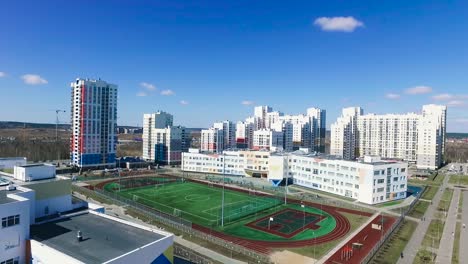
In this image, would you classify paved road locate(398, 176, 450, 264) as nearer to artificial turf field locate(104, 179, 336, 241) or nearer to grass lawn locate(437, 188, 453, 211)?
grass lawn locate(437, 188, 453, 211)

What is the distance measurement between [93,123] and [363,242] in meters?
66.9

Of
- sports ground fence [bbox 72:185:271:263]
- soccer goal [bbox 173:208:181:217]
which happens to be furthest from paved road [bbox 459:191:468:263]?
soccer goal [bbox 173:208:181:217]

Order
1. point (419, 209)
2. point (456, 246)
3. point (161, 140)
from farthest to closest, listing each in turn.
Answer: point (161, 140), point (419, 209), point (456, 246)

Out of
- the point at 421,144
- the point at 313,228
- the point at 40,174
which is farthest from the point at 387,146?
the point at 40,174

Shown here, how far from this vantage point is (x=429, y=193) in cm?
6131

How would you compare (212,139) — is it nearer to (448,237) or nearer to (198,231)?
(198,231)

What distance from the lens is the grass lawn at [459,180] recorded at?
74.1 m

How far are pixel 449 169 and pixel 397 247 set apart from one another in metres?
84.3

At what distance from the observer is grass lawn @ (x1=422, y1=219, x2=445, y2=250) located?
3328 centimetres

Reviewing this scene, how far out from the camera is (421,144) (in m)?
101

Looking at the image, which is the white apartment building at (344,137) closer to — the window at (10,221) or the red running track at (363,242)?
the red running track at (363,242)

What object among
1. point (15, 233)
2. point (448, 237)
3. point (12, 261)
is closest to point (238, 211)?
point (448, 237)

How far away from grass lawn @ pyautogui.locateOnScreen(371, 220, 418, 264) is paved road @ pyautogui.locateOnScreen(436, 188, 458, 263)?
318cm

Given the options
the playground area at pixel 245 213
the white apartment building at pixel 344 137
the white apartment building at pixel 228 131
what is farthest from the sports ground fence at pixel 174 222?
the white apartment building at pixel 344 137
